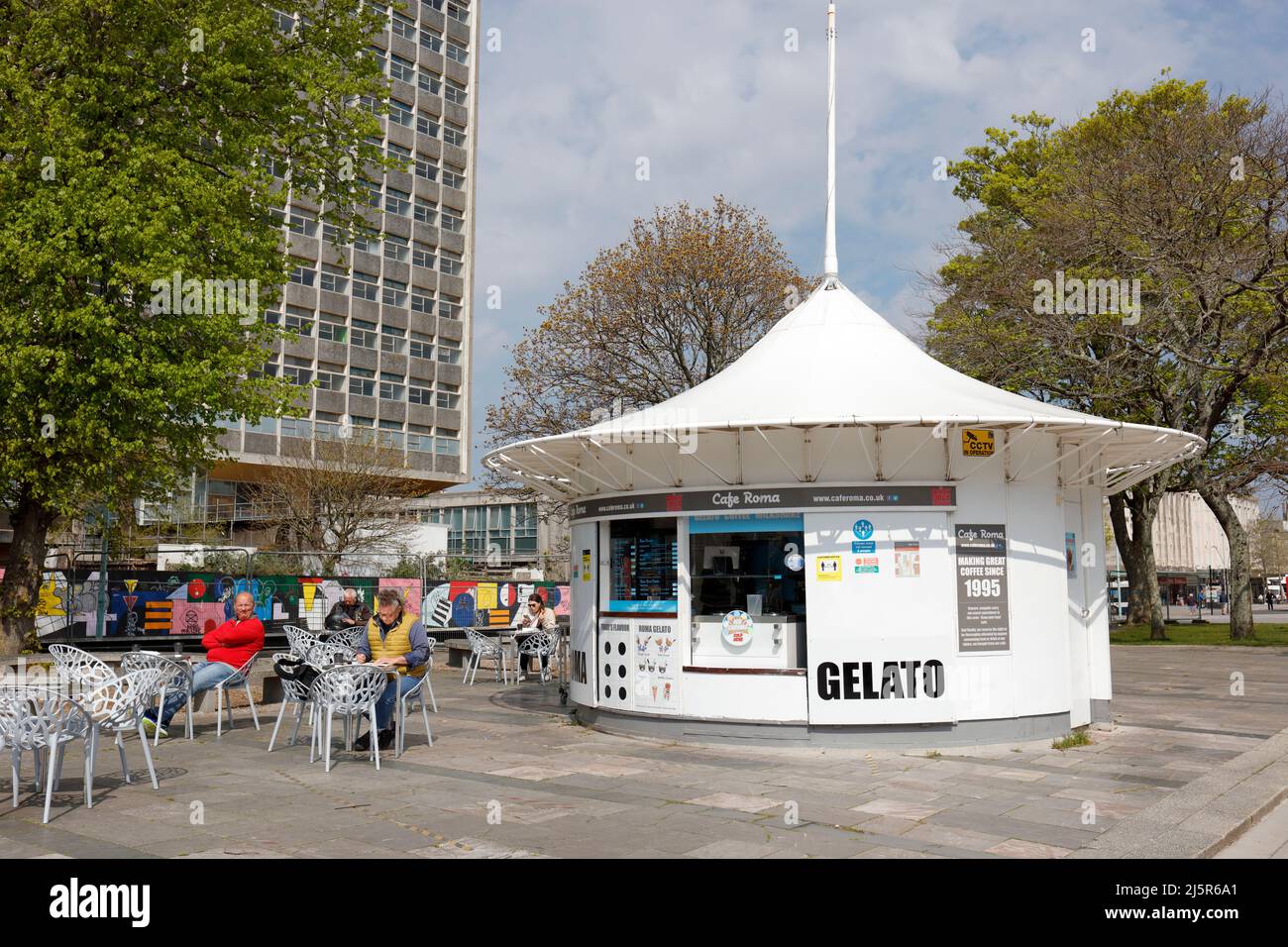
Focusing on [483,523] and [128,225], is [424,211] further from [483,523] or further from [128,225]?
[128,225]

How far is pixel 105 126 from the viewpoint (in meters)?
17.2

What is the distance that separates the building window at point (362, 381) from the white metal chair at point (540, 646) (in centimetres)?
4518

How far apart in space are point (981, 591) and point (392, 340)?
5739cm

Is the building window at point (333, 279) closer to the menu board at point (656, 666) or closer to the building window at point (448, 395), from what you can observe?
the building window at point (448, 395)

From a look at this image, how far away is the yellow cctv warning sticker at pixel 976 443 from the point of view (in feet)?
36.4

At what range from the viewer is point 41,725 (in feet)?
24.0

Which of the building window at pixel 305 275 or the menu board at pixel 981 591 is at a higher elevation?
the building window at pixel 305 275

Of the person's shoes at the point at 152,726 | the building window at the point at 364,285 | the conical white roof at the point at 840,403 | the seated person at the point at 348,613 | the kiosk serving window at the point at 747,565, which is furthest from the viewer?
the building window at the point at 364,285

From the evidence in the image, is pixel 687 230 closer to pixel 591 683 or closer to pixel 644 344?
pixel 644 344

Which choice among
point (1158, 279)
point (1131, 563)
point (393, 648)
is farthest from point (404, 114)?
point (393, 648)

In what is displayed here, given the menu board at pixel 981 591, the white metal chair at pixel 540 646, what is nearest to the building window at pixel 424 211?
the white metal chair at pixel 540 646

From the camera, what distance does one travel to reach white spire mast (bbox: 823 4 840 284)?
47.5ft

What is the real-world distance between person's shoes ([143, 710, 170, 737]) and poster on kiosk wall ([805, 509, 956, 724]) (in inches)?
277

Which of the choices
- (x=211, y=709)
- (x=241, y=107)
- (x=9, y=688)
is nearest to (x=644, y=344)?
(x=241, y=107)
